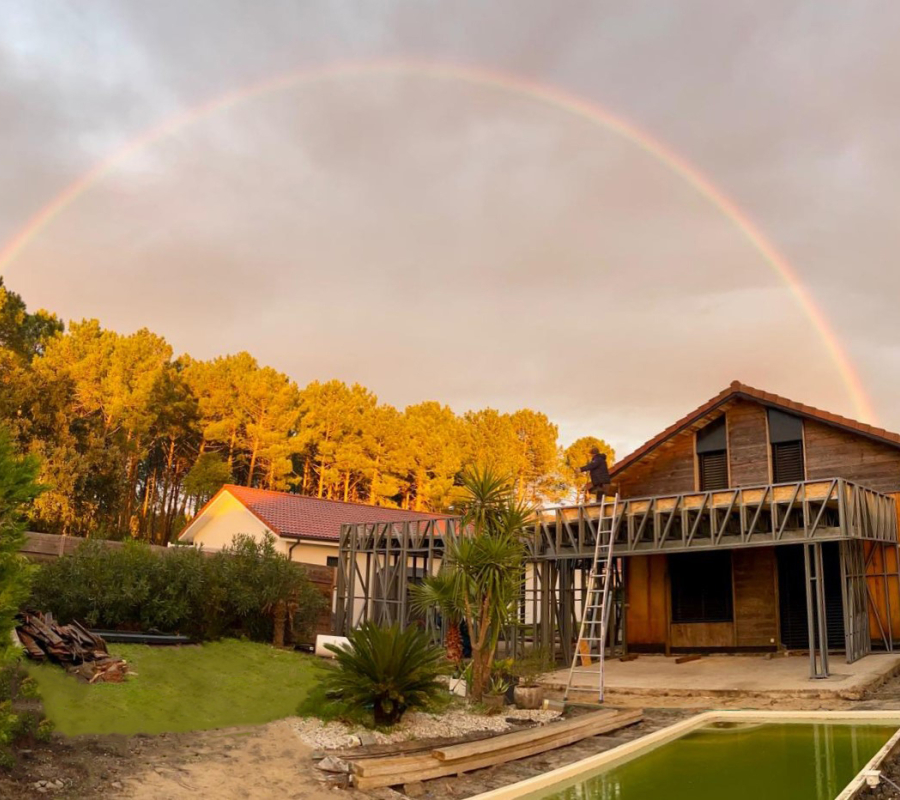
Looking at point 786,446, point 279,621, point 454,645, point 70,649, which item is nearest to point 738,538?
point 786,446

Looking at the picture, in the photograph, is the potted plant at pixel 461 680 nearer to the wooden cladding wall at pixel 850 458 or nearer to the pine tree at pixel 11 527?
the pine tree at pixel 11 527

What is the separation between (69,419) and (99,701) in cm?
3248

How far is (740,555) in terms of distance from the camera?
886 inches

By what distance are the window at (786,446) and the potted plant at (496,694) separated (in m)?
10.4

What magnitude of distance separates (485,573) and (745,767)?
19.2 feet

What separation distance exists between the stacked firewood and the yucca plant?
149 inches

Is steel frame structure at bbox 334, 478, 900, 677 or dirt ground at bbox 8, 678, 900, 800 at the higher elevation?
steel frame structure at bbox 334, 478, 900, 677

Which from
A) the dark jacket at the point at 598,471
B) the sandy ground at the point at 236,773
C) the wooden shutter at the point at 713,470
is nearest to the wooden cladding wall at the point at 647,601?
the wooden shutter at the point at 713,470

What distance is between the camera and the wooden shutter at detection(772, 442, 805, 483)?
862 inches

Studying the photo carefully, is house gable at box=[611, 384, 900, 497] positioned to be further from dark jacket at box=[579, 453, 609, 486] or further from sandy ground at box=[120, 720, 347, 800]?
sandy ground at box=[120, 720, 347, 800]

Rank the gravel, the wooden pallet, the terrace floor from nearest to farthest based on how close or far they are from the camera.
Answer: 1. the wooden pallet
2. the gravel
3. the terrace floor

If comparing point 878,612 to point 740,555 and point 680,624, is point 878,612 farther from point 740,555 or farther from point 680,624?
point 680,624

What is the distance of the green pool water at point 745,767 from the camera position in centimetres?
960

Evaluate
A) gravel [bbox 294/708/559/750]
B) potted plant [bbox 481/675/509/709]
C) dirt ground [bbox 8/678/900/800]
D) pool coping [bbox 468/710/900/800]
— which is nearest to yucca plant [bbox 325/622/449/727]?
gravel [bbox 294/708/559/750]
